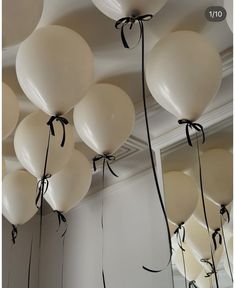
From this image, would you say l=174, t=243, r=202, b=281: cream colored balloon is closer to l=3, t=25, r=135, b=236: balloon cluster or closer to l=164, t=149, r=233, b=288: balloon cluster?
l=164, t=149, r=233, b=288: balloon cluster

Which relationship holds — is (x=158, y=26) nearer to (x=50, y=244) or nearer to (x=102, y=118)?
(x=102, y=118)

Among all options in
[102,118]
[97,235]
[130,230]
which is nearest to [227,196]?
[102,118]

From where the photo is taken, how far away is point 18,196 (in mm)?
1112

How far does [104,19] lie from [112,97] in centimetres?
17

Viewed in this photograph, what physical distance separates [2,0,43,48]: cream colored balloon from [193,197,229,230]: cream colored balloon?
51 cm

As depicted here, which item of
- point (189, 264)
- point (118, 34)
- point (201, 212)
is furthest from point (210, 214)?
point (118, 34)

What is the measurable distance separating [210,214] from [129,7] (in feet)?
1.60

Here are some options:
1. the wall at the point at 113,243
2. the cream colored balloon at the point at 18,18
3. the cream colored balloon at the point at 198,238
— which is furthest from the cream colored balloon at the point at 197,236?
the cream colored balloon at the point at 18,18

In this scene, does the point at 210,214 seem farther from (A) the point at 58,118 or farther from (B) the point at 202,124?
(A) the point at 58,118

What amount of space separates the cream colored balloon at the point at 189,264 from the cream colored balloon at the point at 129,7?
1.75ft

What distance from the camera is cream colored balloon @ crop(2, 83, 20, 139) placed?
0.91 m

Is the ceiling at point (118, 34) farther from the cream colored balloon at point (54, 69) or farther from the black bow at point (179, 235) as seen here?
the black bow at point (179, 235)

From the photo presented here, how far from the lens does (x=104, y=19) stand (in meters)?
0.96

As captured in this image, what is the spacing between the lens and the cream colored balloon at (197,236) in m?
0.97
